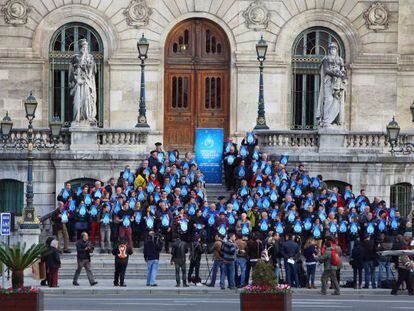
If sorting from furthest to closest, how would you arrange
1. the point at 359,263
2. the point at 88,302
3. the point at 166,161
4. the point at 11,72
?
the point at 11,72
the point at 166,161
the point at 359,263
the point at 88,302

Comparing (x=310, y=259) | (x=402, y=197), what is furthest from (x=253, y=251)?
(x=402, y=197)

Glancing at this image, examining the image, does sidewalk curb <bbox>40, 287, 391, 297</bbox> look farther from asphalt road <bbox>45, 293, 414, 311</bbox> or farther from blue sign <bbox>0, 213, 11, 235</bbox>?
blue sign <bbox>0, 213, 11, 235</bbox>

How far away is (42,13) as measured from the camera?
66562mm

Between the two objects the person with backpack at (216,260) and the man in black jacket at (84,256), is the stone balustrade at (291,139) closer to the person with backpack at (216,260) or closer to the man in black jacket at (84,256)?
the person with backpack at (216,260)

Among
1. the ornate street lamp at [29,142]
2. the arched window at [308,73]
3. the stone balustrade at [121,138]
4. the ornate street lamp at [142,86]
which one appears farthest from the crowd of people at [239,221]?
the arched window at [308,73]

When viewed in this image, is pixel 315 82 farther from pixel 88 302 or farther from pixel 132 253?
pixel 88 302

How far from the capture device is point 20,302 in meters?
38.6

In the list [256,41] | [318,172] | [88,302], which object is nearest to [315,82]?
[256,41]

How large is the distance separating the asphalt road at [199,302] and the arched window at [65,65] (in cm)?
1806

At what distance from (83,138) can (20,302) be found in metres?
23.1

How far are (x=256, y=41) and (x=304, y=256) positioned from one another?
16468 millimetres

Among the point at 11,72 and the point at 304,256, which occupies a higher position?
the point at 11,72

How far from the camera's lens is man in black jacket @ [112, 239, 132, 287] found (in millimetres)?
50875

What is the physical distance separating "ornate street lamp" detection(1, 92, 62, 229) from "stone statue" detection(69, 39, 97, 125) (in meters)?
0.94
